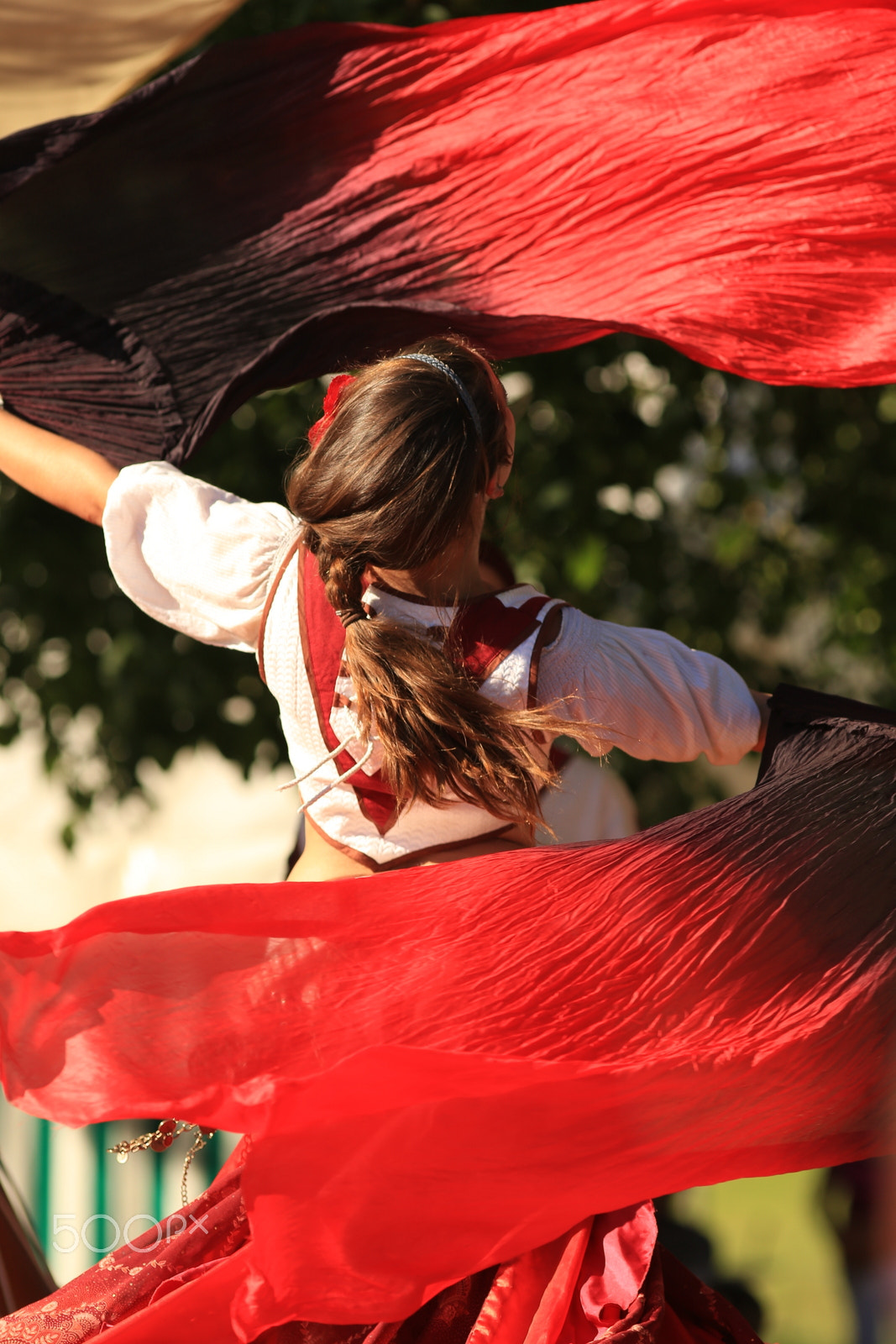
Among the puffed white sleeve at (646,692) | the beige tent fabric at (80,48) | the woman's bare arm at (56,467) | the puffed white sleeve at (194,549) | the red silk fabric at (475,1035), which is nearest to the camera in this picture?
the red silk fabric at (475,1035)

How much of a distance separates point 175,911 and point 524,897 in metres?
0.31

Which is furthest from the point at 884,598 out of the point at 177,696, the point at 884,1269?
the point at 884,1269

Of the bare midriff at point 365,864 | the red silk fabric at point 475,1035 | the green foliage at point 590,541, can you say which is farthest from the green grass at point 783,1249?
the green foliage at point 590,541

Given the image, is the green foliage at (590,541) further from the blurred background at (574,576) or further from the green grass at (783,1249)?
the green grass at (783,1249)

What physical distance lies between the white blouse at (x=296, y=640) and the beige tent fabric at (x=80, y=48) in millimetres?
575

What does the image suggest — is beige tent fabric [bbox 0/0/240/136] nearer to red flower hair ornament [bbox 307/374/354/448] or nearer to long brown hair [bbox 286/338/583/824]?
red flower hair ornament [bbox 307/374/354/448]

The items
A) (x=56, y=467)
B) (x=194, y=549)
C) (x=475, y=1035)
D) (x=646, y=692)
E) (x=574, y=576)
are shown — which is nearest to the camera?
(x=475, y=1035)

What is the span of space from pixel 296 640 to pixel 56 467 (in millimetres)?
392

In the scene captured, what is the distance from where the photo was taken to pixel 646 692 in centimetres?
115

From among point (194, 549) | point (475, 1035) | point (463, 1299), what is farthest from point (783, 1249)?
point (194, 549)

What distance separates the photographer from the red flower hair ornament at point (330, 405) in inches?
47.9

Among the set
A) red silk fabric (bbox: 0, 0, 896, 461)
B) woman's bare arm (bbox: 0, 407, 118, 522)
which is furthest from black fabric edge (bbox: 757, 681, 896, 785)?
woman's bare arm (bbox: 0, 407, 118, 522)

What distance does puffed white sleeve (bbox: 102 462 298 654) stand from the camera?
4.10 feet

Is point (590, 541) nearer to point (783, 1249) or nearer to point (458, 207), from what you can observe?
point (458, 207)
